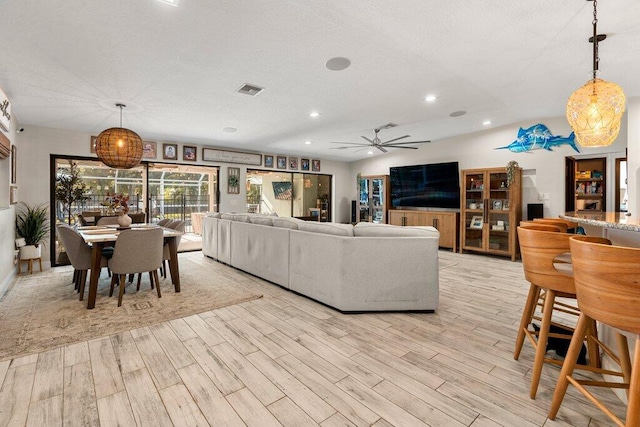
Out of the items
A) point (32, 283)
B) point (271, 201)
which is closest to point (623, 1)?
point (32, 283)

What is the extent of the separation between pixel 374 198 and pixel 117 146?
6.65 m

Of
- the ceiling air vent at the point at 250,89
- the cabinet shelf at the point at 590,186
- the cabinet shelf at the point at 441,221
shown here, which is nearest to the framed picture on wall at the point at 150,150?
the ceiling air vent at the point at 250,89

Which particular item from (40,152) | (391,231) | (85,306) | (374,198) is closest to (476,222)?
(374,198)

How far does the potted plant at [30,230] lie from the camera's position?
4570 mm

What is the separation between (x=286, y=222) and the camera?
3820 millimetres

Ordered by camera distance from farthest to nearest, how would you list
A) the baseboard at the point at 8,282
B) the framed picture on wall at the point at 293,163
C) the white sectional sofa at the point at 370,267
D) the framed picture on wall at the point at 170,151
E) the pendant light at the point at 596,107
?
the framed picture on wall at the point at 293,163
the framed picture on wall at the point at 170,151
the baseboard at the point at 8,282
the white sectional sofa at the point at 370,267
the pendant light at the point at 596,107

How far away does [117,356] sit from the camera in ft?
7.14

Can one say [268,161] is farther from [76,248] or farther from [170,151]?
[76,248]

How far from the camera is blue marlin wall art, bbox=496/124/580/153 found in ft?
18.2

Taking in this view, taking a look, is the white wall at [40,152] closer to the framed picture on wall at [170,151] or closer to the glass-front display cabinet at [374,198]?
the framed picture on wall at [170,151]

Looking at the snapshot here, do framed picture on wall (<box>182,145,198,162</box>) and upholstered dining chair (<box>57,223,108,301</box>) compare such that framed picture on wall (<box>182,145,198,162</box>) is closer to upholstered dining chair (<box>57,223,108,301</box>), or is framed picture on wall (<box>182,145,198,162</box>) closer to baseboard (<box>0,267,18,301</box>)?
baseboard (<box>0,267,18,301</box>)

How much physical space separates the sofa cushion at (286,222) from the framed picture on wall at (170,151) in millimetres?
3702

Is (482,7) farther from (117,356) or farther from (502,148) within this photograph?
(502,148)

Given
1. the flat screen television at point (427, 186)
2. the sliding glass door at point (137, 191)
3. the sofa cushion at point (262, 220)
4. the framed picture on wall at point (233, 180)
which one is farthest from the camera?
Answer: the framed picture on wall at point (233, 180)
